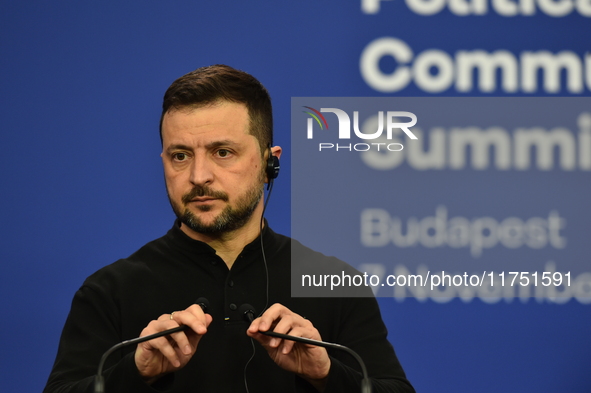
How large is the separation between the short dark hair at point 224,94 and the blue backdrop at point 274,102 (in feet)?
1.99

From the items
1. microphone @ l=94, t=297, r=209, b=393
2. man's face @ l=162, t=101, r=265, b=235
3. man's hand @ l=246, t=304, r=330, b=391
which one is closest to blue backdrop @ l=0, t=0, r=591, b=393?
man's face @ l=162, t=101, r=265, b=235

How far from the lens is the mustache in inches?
65.8

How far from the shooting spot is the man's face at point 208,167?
1686mm

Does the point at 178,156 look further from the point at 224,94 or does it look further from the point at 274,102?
the point at 274,102

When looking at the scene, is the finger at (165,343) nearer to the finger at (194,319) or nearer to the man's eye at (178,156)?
the finger at (194,319)

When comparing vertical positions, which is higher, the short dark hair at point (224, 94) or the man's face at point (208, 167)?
the short dark hair at point (224, 94)

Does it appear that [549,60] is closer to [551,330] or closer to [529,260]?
[529,260]

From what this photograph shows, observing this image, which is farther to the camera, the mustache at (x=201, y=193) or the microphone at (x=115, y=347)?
the mustache at (x=201, y=193)

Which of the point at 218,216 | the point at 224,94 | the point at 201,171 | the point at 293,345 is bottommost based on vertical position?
the point at 293,345

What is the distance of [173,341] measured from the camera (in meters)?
1.32

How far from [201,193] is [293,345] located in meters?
0.45

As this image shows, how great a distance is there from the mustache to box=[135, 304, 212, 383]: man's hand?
0.41m

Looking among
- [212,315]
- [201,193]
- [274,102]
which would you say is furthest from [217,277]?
[274,102]

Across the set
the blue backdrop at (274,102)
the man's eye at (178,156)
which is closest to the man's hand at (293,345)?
the man's eye at (178,156)
